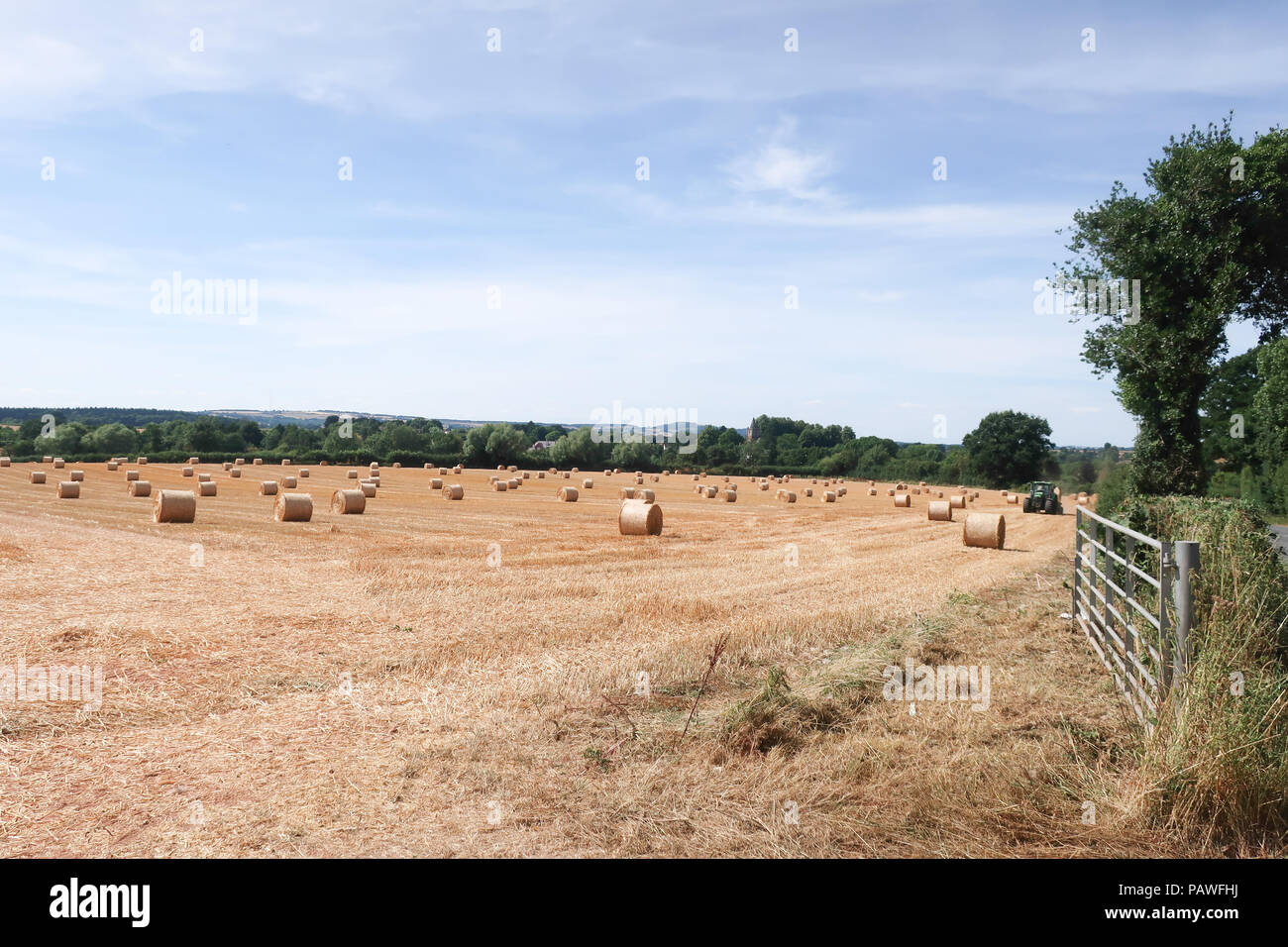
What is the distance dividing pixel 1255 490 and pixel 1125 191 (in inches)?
788

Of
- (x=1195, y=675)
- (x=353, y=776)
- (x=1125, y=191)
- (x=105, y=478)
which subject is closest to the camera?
(x=1195, y=675)

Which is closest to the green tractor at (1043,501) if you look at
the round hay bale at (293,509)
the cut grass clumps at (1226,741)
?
the round hay bale at (293,509)

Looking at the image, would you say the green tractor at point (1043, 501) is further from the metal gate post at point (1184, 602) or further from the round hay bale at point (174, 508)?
the metal gate post at point (1184, 602)

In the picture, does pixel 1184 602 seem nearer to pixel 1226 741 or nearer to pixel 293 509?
pixel 1226 741

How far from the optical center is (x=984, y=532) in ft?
83.8

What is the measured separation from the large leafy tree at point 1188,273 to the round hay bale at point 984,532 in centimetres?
1298

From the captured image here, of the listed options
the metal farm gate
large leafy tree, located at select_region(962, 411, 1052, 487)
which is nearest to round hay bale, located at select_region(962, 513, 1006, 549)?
the metal farm gate

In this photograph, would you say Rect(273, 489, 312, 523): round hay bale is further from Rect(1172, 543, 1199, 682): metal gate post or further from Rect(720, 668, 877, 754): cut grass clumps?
Rect(1172, 543, 1199, 682): metal gate post

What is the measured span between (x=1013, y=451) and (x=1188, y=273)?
74.4m

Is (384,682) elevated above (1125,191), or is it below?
below

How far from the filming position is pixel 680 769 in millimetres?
6500

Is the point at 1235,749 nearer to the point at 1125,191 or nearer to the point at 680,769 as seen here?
the point at 680,769

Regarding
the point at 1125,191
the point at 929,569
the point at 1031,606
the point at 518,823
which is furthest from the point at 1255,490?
the point at 518,823
